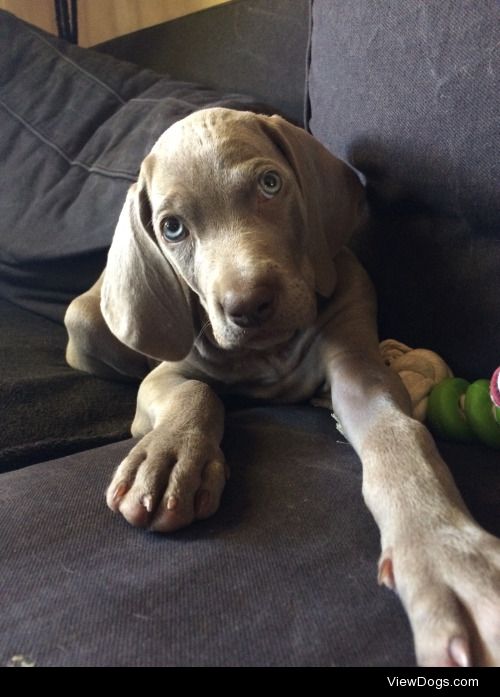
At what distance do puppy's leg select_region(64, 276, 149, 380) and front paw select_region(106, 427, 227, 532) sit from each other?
34.3 inches

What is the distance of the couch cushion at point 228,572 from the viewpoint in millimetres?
968

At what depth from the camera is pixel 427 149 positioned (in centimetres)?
→ 158

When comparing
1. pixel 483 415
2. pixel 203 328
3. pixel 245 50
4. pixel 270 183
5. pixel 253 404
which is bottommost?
pixel 253 404

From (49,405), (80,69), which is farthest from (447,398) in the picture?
(80,69)

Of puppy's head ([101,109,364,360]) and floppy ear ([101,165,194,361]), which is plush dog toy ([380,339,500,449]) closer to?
puppy's head ([101,109,364,360])

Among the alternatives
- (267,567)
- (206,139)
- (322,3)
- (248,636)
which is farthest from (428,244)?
(248,636)

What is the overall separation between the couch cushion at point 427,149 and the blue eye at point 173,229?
0.47 m

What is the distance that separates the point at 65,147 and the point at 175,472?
6.21 ft

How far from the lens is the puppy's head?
1462mm

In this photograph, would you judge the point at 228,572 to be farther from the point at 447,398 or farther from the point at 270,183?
the point at 270,183

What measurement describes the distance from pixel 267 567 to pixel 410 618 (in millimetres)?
257

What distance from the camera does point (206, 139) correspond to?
5.33 ft

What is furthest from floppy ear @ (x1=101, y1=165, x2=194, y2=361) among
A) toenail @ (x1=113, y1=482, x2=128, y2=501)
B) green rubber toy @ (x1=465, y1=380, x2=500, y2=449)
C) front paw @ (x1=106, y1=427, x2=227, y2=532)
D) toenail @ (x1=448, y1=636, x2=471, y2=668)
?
toenail @ (x1=448, y1=636, x2=471, y2=668)
